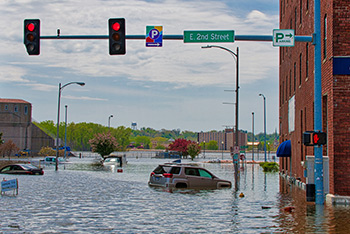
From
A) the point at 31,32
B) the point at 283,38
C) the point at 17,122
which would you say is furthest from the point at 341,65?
the point at 17,122

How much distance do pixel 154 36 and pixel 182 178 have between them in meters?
11.0

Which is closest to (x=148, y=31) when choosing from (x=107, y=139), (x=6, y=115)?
(x=107, y=139)

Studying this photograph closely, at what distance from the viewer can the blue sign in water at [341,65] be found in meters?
20.9

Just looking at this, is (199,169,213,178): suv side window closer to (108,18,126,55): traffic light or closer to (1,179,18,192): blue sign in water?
(1,179,18,192): blue sign in water

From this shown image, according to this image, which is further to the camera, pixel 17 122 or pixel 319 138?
pixel 17 122

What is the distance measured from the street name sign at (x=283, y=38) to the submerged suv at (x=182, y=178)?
11.0 meters

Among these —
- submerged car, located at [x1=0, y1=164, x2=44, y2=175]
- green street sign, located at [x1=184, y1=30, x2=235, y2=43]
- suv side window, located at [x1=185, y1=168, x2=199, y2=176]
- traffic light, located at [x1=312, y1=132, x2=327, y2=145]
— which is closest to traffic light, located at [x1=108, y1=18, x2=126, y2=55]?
green street sign, located at [x1=184, y1=30, x2=235, y2=43]

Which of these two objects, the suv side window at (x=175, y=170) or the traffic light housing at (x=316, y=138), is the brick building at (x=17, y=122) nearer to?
the suv side window at (x=175, y=170)

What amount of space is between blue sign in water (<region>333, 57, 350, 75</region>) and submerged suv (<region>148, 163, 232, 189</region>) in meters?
9.72

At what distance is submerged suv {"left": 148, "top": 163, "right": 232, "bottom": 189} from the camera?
26641mm

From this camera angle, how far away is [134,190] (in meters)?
26.2

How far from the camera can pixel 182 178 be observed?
26.9 metres

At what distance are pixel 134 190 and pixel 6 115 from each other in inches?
4210

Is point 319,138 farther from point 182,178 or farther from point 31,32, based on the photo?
point 31,32
